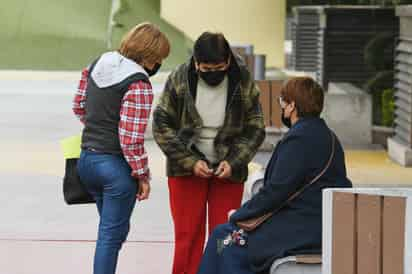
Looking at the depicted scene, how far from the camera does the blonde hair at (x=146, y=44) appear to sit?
6820mm

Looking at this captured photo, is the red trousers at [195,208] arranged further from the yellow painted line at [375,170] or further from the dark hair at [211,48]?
the yellow painted line at [375,170]

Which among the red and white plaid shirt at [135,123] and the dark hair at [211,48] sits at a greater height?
the dark hair at [211,48]

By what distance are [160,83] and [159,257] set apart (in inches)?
626

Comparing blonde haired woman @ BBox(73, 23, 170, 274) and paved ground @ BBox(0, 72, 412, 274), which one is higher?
blonde haired woman @ BBox(73, 23, 170, 274)

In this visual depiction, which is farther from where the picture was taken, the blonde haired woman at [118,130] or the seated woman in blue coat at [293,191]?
the blonde haired woman at [118,130]

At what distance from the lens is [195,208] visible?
7.31m

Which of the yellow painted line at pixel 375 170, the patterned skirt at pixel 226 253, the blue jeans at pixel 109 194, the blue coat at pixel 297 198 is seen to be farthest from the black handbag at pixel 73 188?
the yellow painted line at pixel 375 170

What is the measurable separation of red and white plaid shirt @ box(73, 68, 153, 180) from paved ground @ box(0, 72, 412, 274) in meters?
1.79

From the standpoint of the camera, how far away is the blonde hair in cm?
682

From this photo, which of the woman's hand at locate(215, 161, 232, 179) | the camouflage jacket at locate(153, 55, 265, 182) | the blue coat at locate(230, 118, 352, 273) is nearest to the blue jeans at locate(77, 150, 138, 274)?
the camouflage jacket at locate(153, 55, 265, 182)

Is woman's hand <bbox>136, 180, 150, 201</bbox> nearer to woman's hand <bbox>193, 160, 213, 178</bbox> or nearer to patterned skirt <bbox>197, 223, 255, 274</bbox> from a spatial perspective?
woman's hand <bbox>193, 160, 213, 178</bbox>

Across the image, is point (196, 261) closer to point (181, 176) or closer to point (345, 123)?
point (181, 176)

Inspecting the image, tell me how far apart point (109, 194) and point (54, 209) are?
13.5 ft

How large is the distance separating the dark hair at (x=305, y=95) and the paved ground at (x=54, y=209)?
7.60 feet
